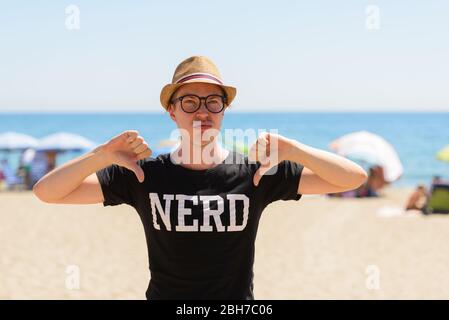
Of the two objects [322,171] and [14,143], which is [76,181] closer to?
[322,171]

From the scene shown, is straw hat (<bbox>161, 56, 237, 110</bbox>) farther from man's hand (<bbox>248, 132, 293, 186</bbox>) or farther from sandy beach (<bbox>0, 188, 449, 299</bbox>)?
sandy beach (<bbox>0, 188, 449, 299</bbox>)

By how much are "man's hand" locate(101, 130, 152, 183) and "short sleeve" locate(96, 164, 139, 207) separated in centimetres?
11

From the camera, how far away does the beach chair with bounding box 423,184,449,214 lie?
14875 millimetres

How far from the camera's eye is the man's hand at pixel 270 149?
2.16 meters

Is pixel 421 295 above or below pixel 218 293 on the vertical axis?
below

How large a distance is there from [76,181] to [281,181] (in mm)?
812

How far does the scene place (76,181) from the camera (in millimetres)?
2248

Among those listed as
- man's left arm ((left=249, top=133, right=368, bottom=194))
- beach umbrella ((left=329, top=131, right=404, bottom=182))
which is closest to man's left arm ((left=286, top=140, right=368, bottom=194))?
man's left arm ((left=249, top=133, right=368, bottom=194))

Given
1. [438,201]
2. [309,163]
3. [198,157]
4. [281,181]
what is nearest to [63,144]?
[438,201]

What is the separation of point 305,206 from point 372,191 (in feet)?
13.9
